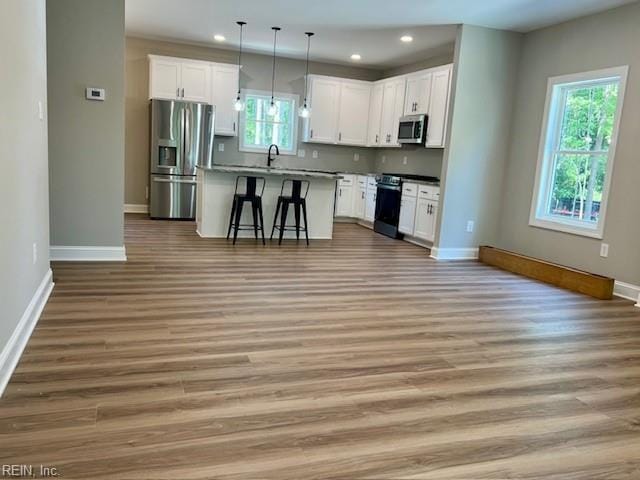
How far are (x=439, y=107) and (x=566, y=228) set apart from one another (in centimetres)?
239

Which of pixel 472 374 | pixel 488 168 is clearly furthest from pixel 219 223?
pixel 472 374

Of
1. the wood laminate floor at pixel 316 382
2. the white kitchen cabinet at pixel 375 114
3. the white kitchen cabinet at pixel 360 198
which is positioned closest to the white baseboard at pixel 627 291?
the wood laminate floor at pixel 316 382

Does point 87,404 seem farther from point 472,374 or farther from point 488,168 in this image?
point 488,168

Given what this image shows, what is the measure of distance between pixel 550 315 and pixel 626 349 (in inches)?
28.0

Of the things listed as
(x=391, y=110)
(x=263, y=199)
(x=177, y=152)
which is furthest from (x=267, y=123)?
(x=263, y=199)

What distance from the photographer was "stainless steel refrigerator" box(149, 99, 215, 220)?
24.1ft

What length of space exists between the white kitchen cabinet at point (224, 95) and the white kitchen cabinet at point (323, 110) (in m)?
1.29

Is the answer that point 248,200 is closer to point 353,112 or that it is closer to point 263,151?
point 263,151

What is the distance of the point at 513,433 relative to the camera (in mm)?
2076

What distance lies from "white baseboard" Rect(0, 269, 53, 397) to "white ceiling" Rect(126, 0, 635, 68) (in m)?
3.77

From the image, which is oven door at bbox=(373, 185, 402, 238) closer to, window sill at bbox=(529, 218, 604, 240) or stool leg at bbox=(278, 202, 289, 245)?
stool leg at bbox=(278, 202, 289, 245)

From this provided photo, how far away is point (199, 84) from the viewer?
25.2 ft

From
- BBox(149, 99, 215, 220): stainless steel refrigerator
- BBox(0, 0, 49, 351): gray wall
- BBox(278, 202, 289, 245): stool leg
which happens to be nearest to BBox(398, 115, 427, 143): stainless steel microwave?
BBox(278, 202, 289, 245): stool leg

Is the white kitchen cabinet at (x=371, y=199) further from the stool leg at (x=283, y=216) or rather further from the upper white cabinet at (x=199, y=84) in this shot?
the upper white cabinet at (x=199, y=84)
